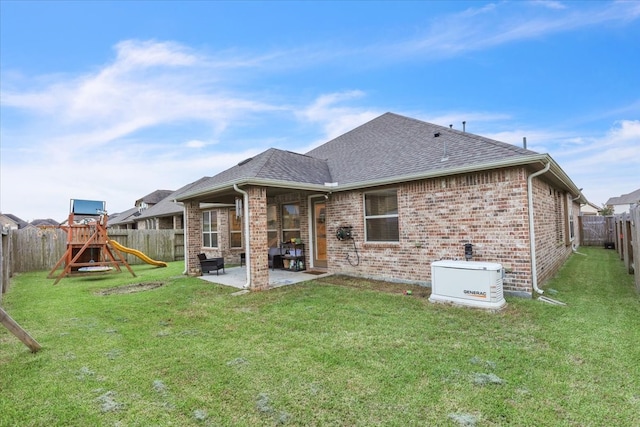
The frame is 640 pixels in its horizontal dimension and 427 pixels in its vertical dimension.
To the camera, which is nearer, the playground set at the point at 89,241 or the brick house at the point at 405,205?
the brick house at the point at 405,205

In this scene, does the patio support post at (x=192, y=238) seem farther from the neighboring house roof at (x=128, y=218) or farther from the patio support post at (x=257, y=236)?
the neighboring house roof at (x=128, y=218)

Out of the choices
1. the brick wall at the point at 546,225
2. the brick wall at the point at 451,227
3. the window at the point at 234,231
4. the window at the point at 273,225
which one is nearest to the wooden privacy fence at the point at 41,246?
the window at the point at 234,231

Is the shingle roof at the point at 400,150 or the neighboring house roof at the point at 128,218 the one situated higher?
the shingle roof at the point at 400,150

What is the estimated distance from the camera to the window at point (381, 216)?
8188 mm

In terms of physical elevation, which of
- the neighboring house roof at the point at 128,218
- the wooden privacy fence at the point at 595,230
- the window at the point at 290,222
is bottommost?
the wooden privacy fence at the point at 595,230

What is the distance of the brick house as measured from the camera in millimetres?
6242

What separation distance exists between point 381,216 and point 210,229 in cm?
924

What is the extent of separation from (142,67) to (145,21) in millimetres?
1235

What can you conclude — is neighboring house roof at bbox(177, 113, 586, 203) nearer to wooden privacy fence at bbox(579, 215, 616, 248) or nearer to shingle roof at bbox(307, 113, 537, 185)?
shingle roof at bbox(307, 113, 537, 185)

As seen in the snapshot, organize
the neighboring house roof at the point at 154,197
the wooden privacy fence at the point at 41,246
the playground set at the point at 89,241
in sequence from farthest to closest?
1. the neighboring house roof at the point at 154,197
2. the wooden privacy fence at the point at 41,246
3. the playground set at the point at 89,241

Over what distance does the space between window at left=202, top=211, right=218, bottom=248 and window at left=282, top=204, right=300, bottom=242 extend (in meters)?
4.36

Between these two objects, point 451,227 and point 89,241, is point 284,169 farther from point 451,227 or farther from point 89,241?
point 89,241

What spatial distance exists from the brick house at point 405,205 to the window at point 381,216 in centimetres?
3

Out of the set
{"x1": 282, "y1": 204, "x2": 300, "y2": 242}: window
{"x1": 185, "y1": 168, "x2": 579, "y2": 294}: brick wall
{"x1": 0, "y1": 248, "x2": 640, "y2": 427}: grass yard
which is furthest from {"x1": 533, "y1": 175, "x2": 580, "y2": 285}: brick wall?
{"x1": 282, "y1": 204, "x2": 300, "y2": 242}: window
